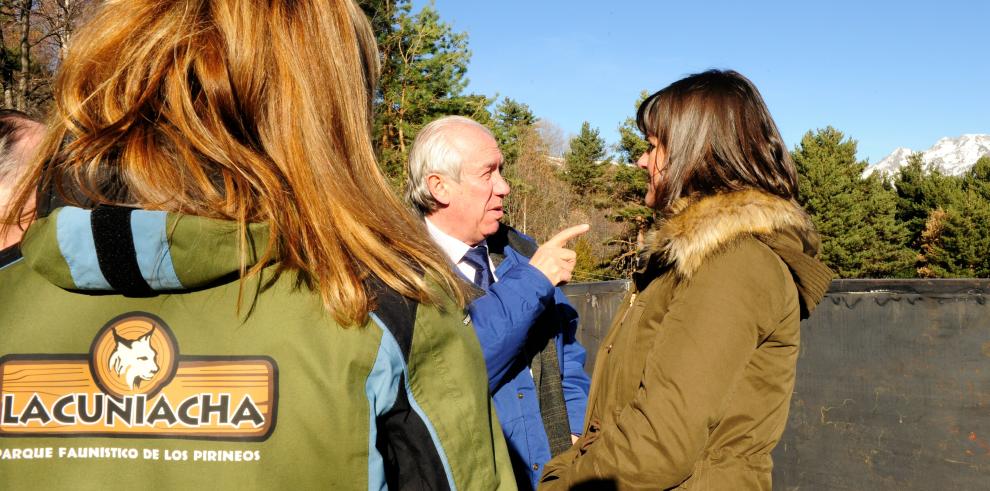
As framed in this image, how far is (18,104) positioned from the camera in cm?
1717

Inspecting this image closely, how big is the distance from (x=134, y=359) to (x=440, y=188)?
6.93 ft

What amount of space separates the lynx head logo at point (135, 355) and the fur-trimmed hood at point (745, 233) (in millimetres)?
1256

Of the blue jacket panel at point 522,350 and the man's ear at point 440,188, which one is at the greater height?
the man's ear at point 440,188

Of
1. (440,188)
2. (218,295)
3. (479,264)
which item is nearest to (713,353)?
(218,295)

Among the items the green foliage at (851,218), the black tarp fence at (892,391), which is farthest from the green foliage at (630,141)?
the black tarp fence at (892,391)

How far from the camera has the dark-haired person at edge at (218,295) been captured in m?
0.93

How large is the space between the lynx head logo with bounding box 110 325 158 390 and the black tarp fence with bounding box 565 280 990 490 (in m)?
3.80

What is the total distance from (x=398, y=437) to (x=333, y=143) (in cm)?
43

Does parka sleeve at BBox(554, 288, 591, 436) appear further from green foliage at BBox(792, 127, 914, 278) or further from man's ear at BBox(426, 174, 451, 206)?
green foliage at BBox(792, 127, 914, 278)

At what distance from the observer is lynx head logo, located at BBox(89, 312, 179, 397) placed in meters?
0.93

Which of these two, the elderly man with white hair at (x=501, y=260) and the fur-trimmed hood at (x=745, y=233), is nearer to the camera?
the fur-trimmed hood at (x=745, y=233)

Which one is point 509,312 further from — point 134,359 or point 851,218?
point 851,218

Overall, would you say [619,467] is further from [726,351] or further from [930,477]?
[930,477]

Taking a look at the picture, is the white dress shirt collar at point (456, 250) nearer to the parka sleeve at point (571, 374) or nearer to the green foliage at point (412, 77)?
the parka sleeve at point (571, 374)
